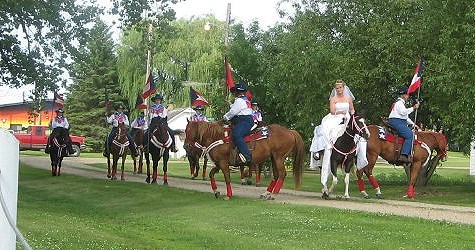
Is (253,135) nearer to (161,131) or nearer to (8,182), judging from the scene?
(161,131)

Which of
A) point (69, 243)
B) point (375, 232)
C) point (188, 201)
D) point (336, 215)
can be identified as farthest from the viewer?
point (188, 201)

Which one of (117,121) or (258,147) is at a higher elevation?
(117,121)

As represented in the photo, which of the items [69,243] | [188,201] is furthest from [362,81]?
[69,243]

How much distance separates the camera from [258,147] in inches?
723

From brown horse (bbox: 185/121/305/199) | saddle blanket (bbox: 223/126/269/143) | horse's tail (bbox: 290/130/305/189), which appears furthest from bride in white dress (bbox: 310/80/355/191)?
saddle blanket (bbox: 223/126/269/143)

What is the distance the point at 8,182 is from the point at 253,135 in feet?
42.0

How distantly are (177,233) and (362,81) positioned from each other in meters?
12.7

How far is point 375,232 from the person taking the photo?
38.6 feet

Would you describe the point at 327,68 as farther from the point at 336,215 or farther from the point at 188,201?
the point at 336,215

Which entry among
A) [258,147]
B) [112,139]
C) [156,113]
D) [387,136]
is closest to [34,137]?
[112,139]

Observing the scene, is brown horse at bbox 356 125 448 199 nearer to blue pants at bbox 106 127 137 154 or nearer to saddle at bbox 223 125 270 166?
saddle at bbox 223 125 270 166

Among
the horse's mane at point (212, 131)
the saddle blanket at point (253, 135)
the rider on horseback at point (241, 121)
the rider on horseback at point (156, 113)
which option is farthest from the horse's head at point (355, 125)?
the rider on horseback at point (156, 113)

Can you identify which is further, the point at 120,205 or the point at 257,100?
the point at 257,100

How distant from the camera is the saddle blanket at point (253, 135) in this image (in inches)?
717
